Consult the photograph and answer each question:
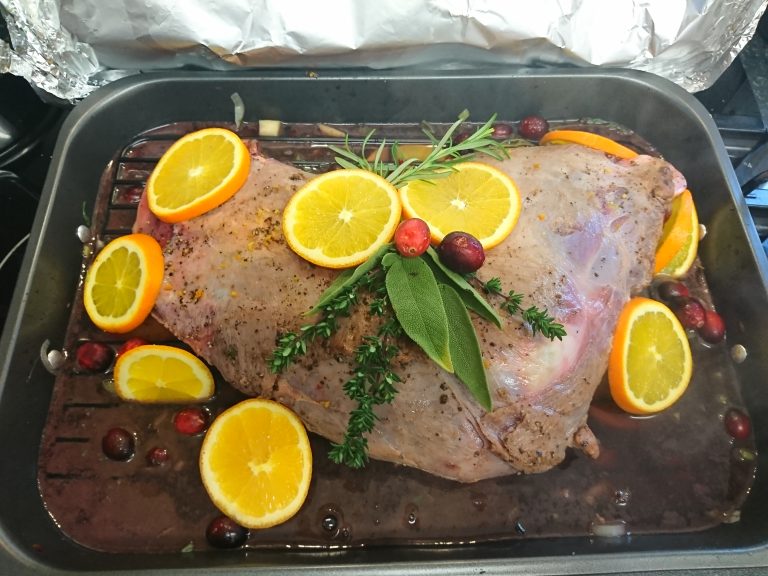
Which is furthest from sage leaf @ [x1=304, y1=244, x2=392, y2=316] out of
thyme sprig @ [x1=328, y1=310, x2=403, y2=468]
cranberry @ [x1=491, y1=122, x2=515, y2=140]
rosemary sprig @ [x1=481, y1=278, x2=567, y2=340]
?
cranberry @ [x1=491, y1=122, x2=515, y2=140]

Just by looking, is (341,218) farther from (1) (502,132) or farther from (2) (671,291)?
(2) (671,291)

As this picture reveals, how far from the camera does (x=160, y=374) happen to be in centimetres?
209

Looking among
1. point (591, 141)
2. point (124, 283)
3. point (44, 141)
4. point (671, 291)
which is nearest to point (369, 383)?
point (124, 283)

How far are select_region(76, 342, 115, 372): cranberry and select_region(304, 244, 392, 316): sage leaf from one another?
0.93 metres

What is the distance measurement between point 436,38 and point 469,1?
0.20 meters

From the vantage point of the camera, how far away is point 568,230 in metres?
2.02

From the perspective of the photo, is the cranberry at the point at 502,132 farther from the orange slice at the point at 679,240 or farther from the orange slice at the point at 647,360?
the orange slice at the point at 647,360

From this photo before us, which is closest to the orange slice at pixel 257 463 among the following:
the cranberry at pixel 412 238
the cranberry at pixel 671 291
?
the cranberry at pixel 412 238

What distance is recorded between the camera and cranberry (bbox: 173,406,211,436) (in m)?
2.09

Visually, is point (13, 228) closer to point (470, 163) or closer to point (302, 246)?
point (302, 246)

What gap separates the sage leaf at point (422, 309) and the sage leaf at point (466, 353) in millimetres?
41

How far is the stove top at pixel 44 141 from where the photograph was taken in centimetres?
252

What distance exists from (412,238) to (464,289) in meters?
0.23

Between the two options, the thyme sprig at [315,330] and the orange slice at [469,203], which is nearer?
the thyme sprig at [315,330]
